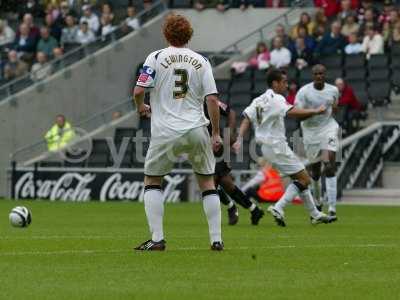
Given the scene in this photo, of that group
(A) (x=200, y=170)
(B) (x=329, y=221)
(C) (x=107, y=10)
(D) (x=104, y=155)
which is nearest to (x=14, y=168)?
(D) (x=104, y=155)

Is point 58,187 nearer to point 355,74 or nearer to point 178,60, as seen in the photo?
point 355,74

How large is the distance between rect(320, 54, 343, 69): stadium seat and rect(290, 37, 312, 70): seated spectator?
1.21 feet

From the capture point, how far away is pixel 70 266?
11930mm

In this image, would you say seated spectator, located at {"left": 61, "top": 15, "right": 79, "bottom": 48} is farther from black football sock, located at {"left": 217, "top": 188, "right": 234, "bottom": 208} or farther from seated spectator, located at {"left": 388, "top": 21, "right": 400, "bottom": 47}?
black football sock, located at {"left": 217, "top": 188, "right": 234, "bottom": 208}

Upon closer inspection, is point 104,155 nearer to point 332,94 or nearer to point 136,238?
point 332,94

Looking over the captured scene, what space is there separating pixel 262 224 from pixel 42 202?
32.2 ft

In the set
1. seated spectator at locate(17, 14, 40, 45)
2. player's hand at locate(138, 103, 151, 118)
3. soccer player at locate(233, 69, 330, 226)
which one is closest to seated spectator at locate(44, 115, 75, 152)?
seated spectator at locate(17, 14, 40, 45)

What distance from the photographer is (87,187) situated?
30250 millimetres

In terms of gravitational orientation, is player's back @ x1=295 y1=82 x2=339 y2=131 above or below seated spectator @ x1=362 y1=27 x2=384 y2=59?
below

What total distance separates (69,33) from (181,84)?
22.6m

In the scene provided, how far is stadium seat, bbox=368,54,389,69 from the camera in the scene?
98.6 ft

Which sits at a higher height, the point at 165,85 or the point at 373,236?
the point at 165,85

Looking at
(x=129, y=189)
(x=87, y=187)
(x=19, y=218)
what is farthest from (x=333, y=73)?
(x=19, y=218)

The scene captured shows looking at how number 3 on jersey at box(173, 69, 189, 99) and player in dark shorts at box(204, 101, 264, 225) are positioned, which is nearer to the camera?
number 3 on jersey at box(173, 69, 189, 99)
